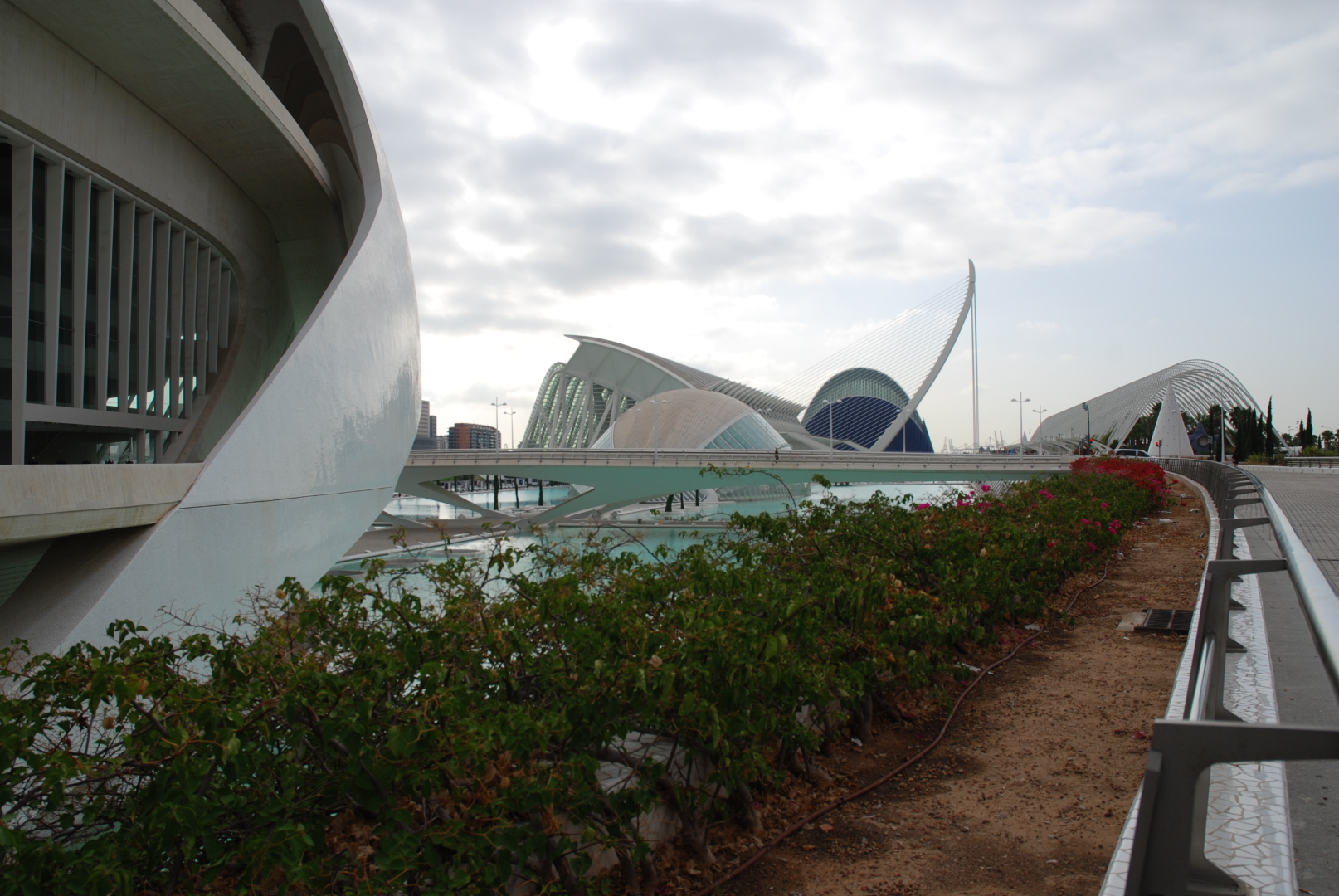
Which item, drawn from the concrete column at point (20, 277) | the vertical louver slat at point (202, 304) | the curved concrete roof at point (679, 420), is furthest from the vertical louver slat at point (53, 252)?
the curved concrete roof at point (679, 420)

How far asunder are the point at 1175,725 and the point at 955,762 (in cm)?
342

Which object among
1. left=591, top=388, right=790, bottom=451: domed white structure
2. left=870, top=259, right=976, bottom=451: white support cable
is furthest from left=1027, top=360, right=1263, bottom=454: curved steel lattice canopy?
left=591, top=388, right=790, bottom=451: domed white structure

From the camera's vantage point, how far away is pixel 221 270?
14.5m

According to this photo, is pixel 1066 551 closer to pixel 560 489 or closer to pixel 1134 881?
pixel 1134 881

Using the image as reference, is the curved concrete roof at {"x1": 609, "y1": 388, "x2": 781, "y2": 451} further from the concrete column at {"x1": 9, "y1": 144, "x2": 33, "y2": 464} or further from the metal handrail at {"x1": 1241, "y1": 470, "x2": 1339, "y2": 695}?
the metal handrail at {"x1": 1241, "y1": 470, "x2": 1339, "y2": 695}

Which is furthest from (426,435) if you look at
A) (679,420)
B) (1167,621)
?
(1167,621)

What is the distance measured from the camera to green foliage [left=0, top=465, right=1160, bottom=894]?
2.24 metres

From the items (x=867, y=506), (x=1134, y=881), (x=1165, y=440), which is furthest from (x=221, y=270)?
(x=1165, y=440)

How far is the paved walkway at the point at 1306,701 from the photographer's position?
6.66ft

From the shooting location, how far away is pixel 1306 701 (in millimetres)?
3072

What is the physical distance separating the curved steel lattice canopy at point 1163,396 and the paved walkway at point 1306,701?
58898 millimetres

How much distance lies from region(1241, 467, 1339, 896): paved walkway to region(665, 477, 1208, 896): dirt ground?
2.78 ft

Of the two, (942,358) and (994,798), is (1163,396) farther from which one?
(994,798)

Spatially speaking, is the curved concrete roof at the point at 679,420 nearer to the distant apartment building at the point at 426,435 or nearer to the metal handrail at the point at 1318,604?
the metal handrail at the point at 1318,604
